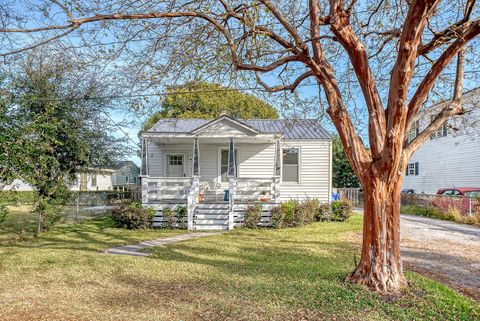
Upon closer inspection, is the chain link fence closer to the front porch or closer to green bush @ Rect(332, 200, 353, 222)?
green bush @ Rect(332, 200, 353, 222)

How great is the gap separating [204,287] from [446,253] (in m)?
6.22

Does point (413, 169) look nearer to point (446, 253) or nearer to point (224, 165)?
point (224, 165)

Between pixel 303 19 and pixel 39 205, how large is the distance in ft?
30.3

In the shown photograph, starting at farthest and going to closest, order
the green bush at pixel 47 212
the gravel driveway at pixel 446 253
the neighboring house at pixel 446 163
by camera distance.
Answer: the neighboring house at pixel 446 163 < the green bush at pixel 47 212 < the gravel driveway at pixel 446 253

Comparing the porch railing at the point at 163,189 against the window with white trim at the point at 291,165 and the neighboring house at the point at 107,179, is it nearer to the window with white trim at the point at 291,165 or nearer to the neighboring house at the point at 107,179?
the neighboring house at the point at 107,179

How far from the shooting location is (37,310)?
4.17 meters

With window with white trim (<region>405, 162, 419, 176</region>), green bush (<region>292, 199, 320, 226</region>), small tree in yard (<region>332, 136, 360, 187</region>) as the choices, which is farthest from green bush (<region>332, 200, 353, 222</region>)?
small tree in yard (<region>332, 136, 360, 187</region>)

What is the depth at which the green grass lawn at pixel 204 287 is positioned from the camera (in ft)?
13.5

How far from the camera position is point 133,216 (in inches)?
448

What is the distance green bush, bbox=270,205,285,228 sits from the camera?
11.7 m

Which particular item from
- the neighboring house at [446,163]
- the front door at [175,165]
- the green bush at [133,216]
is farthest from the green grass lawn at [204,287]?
the neighboring house at [446,163]

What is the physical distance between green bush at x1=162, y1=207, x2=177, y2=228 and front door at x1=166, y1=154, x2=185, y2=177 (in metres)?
3.97

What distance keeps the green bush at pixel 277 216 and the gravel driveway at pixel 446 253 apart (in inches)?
149

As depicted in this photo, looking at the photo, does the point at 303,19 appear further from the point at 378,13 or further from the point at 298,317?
the point at 298,317
